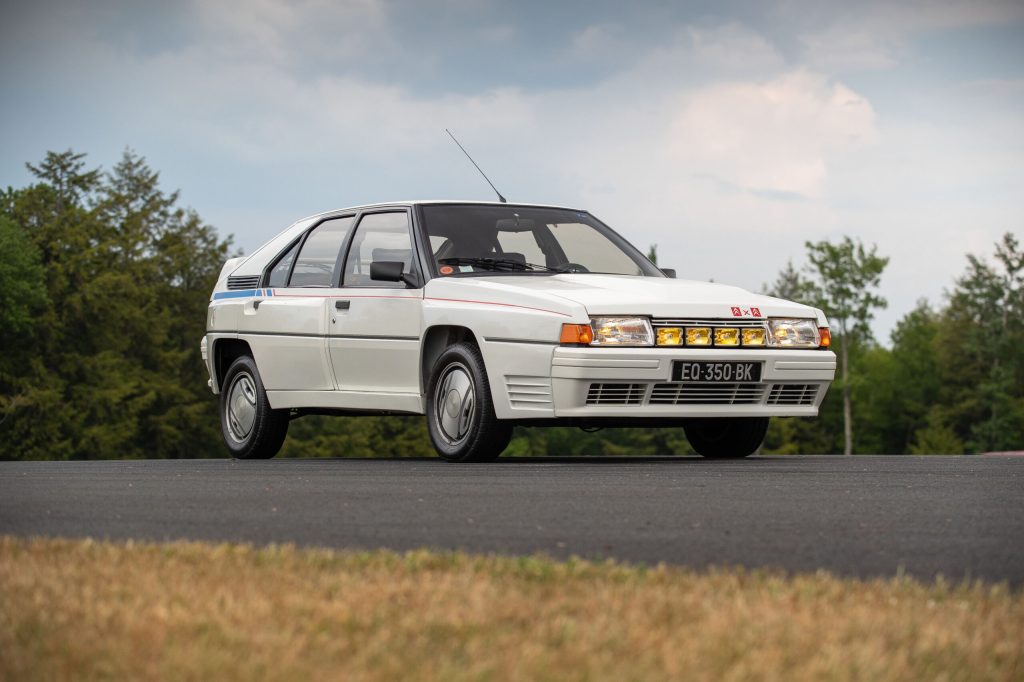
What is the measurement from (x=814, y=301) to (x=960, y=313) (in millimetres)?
15019

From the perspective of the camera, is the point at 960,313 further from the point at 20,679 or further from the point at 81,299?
the point at 20,679

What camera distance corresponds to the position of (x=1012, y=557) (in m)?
5.70

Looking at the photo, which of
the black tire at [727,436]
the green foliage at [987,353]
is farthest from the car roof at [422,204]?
the green foliage at [987,353]

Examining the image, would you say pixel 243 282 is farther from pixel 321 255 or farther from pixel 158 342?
pixel 158 342

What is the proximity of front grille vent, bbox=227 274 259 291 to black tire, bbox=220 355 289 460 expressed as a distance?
0.56 m

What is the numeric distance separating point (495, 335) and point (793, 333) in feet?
6.55

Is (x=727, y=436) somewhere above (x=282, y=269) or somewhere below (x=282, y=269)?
below

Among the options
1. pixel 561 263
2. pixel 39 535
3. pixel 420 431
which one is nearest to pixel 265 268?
pixel 561 263

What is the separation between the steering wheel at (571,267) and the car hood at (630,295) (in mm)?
314

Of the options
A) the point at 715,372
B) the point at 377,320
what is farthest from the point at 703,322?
the point at 377,320

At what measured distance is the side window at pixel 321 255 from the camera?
12164 mm

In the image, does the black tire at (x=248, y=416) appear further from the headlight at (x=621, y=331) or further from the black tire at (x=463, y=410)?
the headlight at (x=621, y=331)

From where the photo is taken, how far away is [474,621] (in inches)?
165

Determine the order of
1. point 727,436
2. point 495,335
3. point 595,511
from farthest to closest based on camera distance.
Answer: point 727,436 < point 495,335 < point 595,511
